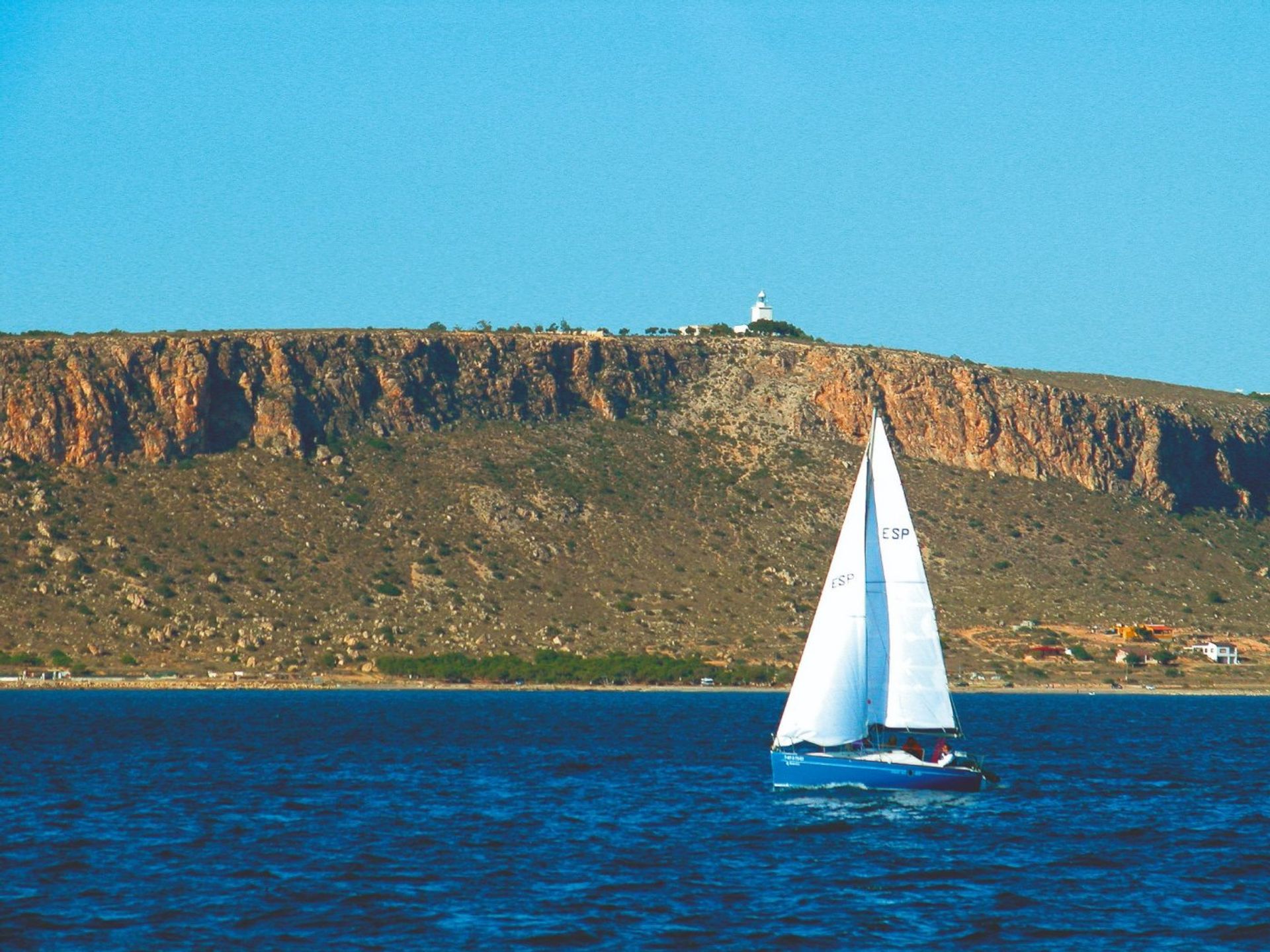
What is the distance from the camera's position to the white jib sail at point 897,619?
4756cm

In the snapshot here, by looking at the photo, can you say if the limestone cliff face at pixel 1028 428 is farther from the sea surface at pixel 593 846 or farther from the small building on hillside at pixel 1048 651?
the sea surface at pixel 593 846

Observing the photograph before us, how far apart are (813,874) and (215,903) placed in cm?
1204

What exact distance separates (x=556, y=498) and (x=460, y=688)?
20996mm

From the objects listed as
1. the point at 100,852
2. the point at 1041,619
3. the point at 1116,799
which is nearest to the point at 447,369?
the point at 1041,619

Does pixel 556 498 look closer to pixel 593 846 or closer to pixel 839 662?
pixel 839 662

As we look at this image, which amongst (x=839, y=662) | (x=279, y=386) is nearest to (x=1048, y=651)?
(x=279, y=386)

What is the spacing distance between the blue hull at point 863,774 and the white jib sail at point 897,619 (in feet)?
3.80

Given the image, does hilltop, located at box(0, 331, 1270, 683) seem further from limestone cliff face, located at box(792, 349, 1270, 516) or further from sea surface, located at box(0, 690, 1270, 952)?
sea surface, located at box(0, 690, 1270, 952)

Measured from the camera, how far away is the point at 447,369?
133125 mm

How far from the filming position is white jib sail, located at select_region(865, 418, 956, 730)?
47.6 meters

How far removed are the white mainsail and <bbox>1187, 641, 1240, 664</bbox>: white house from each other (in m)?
71.9

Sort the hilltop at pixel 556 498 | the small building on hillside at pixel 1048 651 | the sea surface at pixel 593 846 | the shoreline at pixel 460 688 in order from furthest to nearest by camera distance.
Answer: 1. the small building on hillside at pixel 1048 651
2. the hilltop at pixel 556 498
3. the shoreline at pixel 460 688
4. the sea surface at pixel 593 846

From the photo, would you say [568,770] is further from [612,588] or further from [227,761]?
[612,588]


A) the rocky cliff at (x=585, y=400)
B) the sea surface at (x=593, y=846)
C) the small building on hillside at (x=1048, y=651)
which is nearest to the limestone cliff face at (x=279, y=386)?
the rocky cliff at (x=585, y=400)
